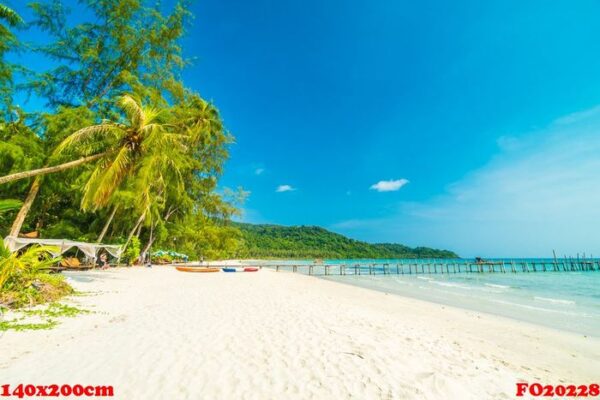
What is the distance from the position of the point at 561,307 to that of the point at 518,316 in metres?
4.95

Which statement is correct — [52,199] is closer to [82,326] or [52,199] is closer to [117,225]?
[117,225]

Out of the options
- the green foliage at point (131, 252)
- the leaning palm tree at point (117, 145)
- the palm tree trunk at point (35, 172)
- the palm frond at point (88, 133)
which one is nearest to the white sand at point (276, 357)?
the leaning palm tree at point (117, 145)

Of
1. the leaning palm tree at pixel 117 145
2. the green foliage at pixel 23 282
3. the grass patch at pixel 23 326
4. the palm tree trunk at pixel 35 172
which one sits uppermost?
the leaning palm tree at pixel 117 145

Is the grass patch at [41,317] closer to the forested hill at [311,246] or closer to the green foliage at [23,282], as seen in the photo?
the green foliage at [23,282]

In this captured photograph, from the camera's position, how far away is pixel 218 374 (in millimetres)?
3477

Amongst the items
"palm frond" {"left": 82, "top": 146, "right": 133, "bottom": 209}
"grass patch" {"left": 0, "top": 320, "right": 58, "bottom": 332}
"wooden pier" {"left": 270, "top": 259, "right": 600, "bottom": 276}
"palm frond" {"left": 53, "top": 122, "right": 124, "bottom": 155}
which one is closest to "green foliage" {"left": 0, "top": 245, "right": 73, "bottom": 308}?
"grass patch" {"left": 0, "top": 320, "right": 58, "bottom": 332}

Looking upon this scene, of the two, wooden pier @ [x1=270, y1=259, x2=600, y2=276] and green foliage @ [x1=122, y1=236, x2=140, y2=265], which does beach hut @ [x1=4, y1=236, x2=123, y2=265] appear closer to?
green foliage @ [x1=122, y1=236, x2=140, y2=265]

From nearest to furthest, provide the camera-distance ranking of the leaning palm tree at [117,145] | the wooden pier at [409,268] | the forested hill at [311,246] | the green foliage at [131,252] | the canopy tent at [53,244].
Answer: the leaning palm tree at [117,145] < the canopy tent at [53,244] < the green foliage at [131,252] < the wooden pier at [409,268] < the forested hill at [311,246]

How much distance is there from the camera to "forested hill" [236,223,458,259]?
323 feet

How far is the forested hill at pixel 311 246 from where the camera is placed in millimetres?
98306

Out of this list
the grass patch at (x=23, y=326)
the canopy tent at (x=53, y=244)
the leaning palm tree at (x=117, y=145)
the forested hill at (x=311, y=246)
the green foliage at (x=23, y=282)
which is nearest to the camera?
the grass patch at (x=23, y=326)

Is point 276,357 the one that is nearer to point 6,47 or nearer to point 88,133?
point 88,133

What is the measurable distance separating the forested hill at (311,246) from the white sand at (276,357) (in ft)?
267

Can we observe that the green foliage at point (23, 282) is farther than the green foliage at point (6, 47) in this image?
No
